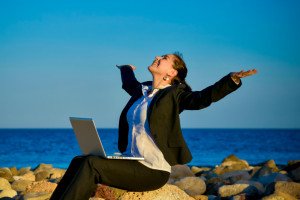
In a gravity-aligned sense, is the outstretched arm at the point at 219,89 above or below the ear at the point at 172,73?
below

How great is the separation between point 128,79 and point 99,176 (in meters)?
1.57

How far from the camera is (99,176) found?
3885 mm

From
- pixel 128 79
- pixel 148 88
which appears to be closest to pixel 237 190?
pixel 128 79

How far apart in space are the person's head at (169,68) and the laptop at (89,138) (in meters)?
0.90

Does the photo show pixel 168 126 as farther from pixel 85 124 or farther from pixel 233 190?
pixel 233 190

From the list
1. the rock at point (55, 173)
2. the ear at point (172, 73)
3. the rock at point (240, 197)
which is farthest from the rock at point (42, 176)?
the ear at point (172, 73)

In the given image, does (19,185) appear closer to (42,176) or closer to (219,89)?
(42,176)

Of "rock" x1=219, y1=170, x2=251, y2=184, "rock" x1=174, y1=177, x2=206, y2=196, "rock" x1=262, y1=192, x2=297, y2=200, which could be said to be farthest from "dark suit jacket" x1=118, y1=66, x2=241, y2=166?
"rock" x1=219, y1=170, x2=251, y2=184

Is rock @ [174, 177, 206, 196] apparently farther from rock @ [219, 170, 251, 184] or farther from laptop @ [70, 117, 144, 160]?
laptop @ [70, 117, 144, 160]

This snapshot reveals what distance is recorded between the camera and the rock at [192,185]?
8.90 meters

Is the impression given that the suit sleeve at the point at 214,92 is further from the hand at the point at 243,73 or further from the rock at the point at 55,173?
the rock at the point at 55,173

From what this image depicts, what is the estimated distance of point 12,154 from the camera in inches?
1308

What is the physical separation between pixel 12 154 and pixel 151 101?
101 feet

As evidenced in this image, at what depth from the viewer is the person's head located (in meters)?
4.47
